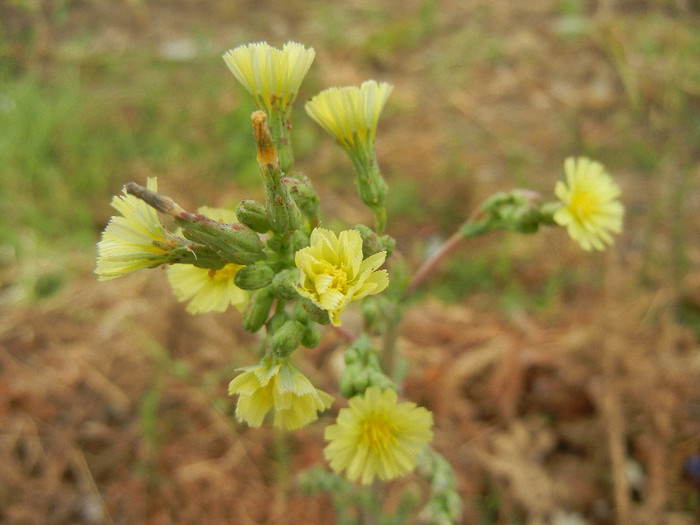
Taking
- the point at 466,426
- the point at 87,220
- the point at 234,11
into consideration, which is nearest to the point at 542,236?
the point at 466,426

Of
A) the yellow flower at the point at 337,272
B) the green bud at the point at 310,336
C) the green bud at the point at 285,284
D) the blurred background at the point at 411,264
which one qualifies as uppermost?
the yellow flower at the point at 337,272

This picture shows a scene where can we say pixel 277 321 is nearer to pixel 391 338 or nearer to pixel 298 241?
pixel 298 241

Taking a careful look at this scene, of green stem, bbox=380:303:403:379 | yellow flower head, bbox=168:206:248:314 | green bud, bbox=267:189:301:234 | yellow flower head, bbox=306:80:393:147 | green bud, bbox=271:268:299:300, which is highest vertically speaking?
yellow flower head, bbox=306:80:393:147

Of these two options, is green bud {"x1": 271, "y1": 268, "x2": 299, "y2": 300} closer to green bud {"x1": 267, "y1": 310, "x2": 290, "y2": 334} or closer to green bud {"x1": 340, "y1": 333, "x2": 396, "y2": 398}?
green bud {"x1": 267, "y1": 310, "x2": 290, "y2": 334}

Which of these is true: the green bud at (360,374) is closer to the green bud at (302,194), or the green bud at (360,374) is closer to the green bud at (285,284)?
the green bud at (285,284)

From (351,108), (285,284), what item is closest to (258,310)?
(285,284)

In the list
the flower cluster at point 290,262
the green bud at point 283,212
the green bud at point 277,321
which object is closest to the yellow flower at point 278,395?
the flower cluster at point 290,262

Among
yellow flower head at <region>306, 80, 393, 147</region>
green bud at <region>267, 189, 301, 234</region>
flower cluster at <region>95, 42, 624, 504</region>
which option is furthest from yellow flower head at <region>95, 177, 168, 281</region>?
yellow flower head at <region>306, 80, 393, 147</region>
